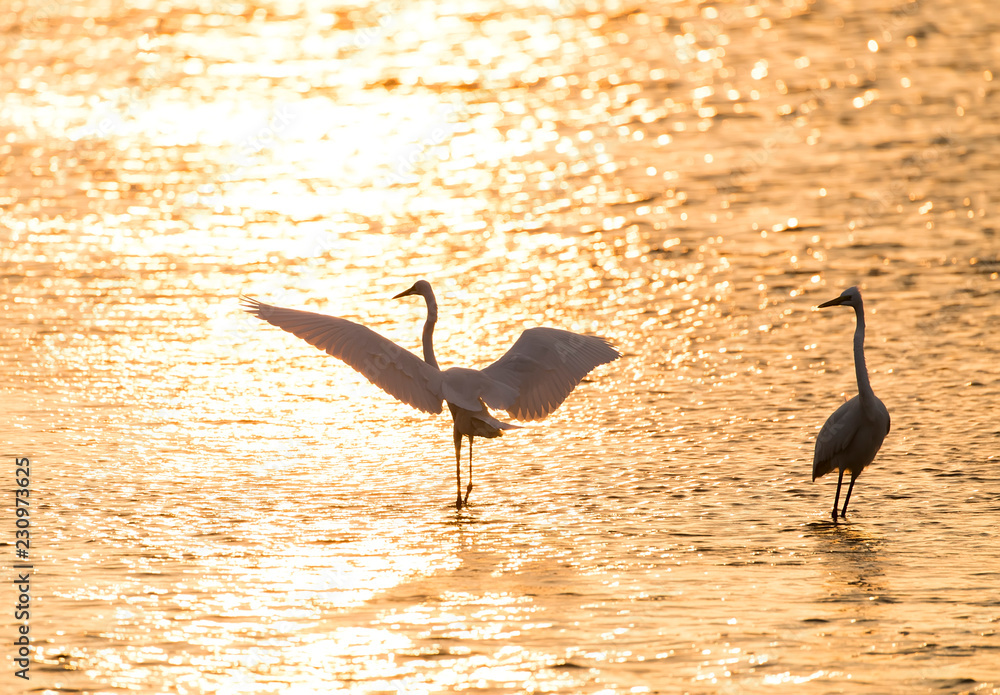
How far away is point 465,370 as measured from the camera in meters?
10.2

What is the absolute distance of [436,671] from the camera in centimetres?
729

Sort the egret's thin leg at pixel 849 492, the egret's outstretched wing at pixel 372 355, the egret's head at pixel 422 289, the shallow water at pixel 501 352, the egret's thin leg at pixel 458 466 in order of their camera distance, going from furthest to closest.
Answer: the egret's head at pixel 422 289
the egret's thin leg at pixel 458 466
the egret's outstretched wing at pixel 372 355
the egret's thin leg at pixel 849 492
the shallow water at pixel 501 352

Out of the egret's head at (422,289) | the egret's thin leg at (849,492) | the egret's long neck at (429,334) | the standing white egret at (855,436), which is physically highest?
the egret's head at (422,289)

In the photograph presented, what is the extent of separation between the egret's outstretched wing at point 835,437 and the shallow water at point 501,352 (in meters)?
0.33

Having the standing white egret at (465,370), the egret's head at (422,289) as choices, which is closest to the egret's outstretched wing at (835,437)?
the standing white egret at (465,370)

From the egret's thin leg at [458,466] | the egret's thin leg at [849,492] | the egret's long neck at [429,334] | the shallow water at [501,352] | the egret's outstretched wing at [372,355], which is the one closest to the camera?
the shallow water at [501,352]

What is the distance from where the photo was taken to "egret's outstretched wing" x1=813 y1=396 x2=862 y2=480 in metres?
9.93

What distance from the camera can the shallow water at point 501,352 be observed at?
7816 millimetres

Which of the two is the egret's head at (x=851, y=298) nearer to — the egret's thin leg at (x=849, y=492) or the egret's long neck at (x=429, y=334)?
the egret's thin leg at (x=849, y=492)

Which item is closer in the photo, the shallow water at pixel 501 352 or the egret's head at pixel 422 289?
the shallow water at pixel 501 352

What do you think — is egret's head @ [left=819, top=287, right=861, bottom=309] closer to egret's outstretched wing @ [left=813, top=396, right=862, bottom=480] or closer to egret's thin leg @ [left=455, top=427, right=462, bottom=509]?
egret's outstretched wing @ [left=813, top=396, right=862, bottom=480]

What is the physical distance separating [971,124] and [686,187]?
18.6ft

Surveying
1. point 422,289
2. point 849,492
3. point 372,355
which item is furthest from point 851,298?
point 372,355

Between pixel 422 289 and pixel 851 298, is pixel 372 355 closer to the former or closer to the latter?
pixel 422 289
